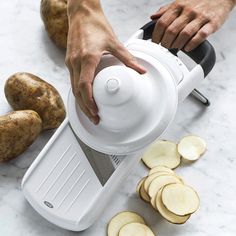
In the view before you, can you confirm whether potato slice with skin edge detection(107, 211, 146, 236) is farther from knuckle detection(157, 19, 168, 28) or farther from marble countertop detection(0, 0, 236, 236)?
knuckle detection(157, 19, 168, 28)

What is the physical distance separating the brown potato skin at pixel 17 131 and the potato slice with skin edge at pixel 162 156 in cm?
25

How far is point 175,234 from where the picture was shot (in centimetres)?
110

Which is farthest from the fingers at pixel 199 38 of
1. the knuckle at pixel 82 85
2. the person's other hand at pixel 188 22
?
the knuckle at pixel 82 85

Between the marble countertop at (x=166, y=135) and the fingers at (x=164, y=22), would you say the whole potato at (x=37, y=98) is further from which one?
the fingers at (x=164, y=22)

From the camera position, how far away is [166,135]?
1.23 m

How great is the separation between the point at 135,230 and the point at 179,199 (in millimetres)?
109

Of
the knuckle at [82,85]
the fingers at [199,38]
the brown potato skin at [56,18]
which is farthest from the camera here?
the brown potato skin at [56,18]

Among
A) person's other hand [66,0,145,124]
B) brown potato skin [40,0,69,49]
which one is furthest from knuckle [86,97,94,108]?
brown potato skin [40,0,69,49]

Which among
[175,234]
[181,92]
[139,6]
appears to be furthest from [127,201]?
[139,6]

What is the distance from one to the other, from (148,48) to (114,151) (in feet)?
0.75

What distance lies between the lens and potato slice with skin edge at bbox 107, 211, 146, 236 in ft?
3.59

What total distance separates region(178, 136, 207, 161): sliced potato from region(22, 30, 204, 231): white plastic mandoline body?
0.44ft

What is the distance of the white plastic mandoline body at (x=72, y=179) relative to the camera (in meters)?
1.07

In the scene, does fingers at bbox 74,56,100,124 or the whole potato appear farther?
the whole potato
